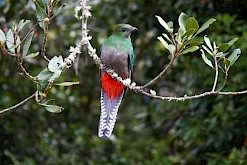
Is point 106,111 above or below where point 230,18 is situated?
below

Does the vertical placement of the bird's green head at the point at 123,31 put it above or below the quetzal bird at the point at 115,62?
above

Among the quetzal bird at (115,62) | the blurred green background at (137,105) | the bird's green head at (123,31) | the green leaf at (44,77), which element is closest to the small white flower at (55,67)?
the green leaf at (44,77)

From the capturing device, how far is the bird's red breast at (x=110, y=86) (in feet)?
8.38

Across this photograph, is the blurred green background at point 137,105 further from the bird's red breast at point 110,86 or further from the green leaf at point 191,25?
the green leaf at point 191,25

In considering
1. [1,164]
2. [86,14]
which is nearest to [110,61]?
[86,14]

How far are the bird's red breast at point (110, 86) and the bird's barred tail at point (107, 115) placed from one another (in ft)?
0.06

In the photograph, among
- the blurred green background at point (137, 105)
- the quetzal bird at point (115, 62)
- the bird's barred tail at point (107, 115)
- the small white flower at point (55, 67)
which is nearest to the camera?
the small white flower at point (55, 67)

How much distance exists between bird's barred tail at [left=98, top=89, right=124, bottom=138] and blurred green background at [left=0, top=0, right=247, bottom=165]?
1.03 metres

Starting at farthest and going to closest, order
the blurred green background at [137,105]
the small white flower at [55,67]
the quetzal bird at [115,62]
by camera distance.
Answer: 1. the blurred green background at [137,105]
2. the quetzal bird at [115,62]
3. the small white flower at [55,67]

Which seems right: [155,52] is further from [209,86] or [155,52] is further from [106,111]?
[106,111]

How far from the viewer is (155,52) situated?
4582mm

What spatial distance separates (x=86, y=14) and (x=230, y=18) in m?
1.77

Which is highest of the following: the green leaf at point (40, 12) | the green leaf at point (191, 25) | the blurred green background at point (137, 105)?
the green leaf at point (40, 12)

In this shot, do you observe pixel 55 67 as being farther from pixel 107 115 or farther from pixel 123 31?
pixel 123 31
